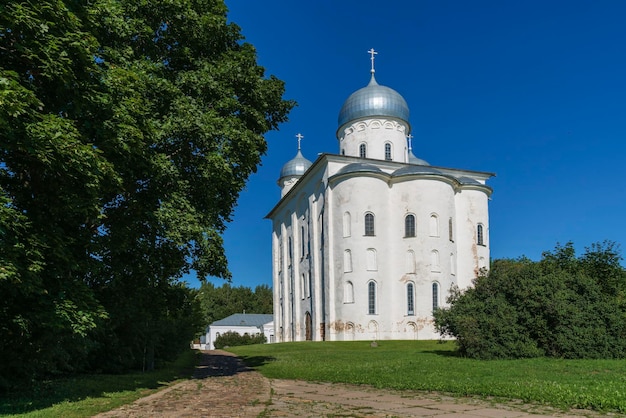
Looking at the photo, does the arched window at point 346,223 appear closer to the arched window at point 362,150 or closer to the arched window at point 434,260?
the arched window at point 434,260

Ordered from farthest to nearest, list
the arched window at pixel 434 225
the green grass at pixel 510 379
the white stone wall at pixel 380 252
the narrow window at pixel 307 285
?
the narrow window at pixel 307 285
the arched window at pixel 434 225
the white stone wall at pixel 380 252
the green grass at pixel 510 379

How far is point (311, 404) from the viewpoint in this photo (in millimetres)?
8641

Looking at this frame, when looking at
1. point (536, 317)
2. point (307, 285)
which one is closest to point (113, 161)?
point (536, 317)

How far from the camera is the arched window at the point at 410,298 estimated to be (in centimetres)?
3428

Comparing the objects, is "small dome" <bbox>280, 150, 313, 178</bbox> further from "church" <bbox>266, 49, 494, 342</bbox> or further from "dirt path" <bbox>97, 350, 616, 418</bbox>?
"dirt path" <bbox>97, 350, 616, 418</bbox>

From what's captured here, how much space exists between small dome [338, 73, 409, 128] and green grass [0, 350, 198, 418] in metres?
31.9

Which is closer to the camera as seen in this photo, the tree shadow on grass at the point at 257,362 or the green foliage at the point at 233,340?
the tree shadow on grass at the point at 257,362

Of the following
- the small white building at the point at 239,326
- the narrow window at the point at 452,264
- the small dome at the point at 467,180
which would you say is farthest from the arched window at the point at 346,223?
the small white building at the point at 239,326

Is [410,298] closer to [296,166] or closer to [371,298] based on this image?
[371,298]

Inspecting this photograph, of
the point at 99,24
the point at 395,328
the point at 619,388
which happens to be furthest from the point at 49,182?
the point at 395,328

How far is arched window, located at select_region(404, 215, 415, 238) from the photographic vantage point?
3525cm

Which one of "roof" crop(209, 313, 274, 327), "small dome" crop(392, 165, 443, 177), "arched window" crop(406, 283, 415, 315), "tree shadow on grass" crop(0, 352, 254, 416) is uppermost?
"small dome" crop(392, 165, 443, 177)

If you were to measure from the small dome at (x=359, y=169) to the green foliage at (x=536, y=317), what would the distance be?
54.7 ft

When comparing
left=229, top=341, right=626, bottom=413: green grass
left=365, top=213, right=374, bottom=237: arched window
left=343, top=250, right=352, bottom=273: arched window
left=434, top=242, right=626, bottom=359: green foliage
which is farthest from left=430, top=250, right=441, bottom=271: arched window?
left=229, top=341, right=626, bottom=413: green grass
